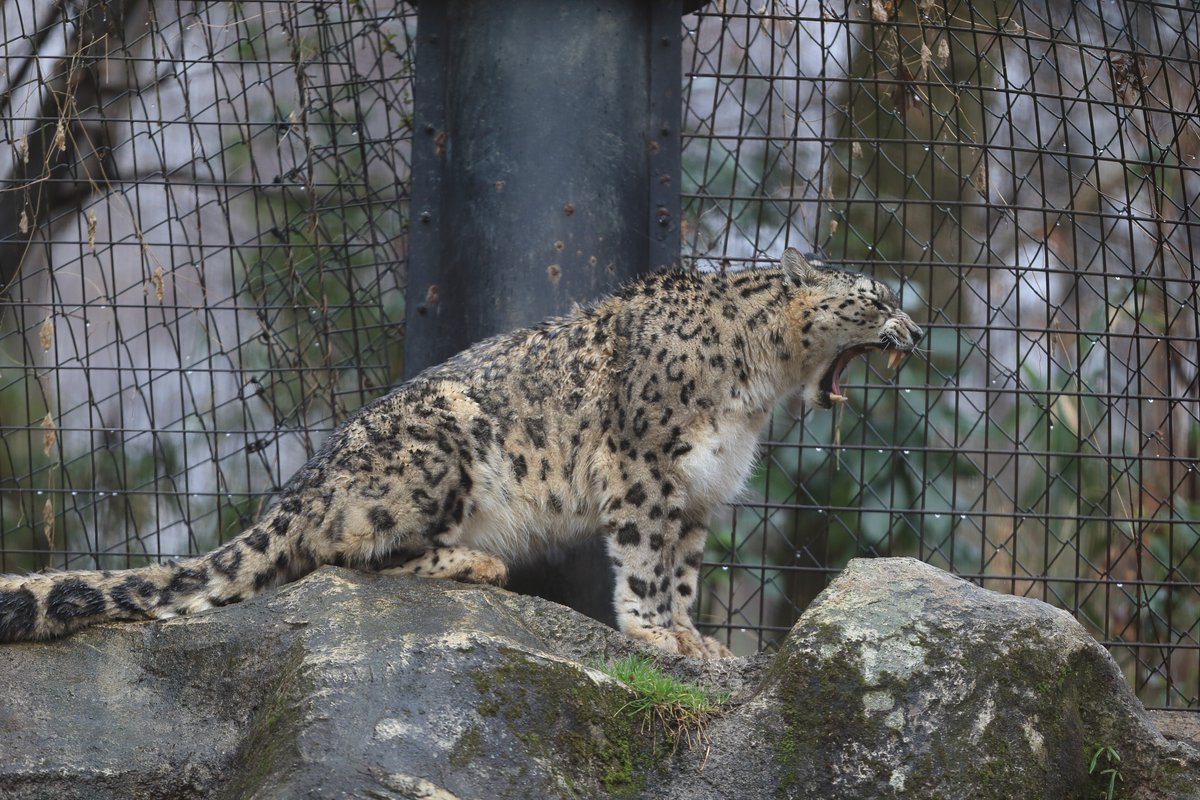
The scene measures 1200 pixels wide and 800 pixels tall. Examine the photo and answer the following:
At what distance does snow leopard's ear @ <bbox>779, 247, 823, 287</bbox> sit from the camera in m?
5.99

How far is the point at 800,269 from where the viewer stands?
6.00 meters

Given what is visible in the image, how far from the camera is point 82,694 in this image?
4371 mm

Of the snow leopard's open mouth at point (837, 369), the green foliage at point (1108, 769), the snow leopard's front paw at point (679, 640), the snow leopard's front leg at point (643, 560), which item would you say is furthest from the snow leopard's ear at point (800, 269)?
the green foliage at point (1108, 769)

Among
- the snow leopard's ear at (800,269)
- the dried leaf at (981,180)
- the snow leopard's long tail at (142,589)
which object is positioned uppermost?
the dried leaf at (981,180)

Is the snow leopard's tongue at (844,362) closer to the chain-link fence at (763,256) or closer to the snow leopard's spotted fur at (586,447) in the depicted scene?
the snow leopard's spotted fur at (586,447)

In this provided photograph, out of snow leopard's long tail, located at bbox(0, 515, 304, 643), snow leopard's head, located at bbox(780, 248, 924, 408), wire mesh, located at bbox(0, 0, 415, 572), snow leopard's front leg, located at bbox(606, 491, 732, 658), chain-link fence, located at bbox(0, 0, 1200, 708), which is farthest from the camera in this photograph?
chain-link fence, located at bbox(0, 0, 1200, 708)

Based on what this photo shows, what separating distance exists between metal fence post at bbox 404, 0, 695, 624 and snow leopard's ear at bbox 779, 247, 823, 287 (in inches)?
23.0

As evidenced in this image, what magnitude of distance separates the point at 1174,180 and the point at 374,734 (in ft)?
28.5

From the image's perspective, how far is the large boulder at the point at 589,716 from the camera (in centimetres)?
388

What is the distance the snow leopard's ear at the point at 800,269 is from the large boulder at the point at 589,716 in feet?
6.07

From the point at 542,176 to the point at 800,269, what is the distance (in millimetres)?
A: 1178

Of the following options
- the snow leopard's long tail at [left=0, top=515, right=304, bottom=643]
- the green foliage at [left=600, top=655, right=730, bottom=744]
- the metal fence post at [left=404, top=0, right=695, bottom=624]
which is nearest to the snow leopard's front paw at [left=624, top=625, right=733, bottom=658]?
the metal fence post at [left=404, top=0, right=695, bottom=624]

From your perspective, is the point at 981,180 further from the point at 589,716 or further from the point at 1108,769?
the point at 589,716

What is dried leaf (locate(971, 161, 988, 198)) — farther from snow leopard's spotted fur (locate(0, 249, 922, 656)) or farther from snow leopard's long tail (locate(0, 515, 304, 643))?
snow leopard's long tail (locate(0, 515, 304, 643))
